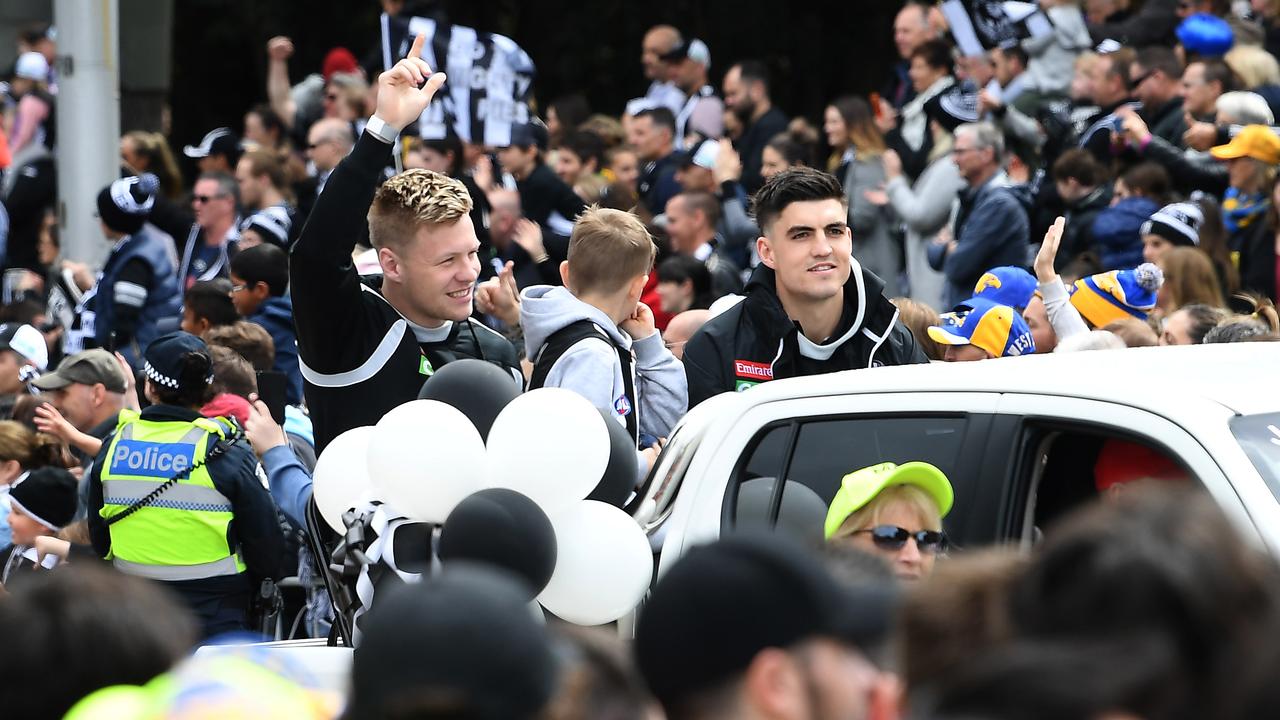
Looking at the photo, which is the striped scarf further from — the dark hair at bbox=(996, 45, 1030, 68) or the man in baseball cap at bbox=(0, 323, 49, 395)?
the man in baseball cap at bbox=(0, 323, 49, 395)

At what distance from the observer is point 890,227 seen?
38.9 feet

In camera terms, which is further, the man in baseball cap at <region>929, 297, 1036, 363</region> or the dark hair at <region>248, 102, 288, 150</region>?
the dark hair at <region>248, 102, 288, 150</region>

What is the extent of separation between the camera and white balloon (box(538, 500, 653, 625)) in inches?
178

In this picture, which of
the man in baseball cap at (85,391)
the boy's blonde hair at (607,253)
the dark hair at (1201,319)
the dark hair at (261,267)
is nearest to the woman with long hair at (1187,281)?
the dark hair at (1201,319)

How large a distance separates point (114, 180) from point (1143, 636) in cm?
1030

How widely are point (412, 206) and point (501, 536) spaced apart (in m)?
1.68

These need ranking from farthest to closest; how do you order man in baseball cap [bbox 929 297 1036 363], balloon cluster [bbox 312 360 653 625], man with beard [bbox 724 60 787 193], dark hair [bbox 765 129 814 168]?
man with beard [bbox 724 60 787 193], dark hair [bbox 765 129 814 168], man in baseball cap [bbox 929 297 1036 363], balloon cluster [bbox 312 360 653 625]

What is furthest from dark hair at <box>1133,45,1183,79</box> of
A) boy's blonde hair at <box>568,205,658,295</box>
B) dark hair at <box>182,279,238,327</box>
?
boy's blonde hair at <box>568,205,658,295</box>

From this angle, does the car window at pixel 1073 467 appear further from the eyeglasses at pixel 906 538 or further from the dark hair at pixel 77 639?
the dark hair at pixel 77 639

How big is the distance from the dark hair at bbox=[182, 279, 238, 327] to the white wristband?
3.64 m

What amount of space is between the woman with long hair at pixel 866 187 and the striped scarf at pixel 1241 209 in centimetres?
237

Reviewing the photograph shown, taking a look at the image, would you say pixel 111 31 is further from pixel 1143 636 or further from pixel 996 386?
pixel 1143 636

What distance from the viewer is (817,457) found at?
461cm

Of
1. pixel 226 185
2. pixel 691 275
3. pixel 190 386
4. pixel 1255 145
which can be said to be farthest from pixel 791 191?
pixel 226 185
